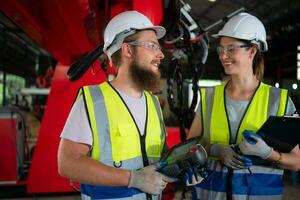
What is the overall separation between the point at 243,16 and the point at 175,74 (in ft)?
2.31

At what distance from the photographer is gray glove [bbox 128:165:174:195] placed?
1.49 metres

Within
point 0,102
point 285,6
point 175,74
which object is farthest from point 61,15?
point 0,102

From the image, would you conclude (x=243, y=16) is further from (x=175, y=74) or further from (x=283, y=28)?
(x=283, y=28)

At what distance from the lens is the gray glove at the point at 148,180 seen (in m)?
1.49

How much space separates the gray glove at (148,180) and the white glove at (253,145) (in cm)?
41

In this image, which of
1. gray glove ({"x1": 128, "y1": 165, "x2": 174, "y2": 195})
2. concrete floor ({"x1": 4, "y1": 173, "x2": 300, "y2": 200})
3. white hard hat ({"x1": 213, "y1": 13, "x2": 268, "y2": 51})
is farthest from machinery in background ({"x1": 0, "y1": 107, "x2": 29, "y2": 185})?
gray glove ({"x1": 128, "y1": 165, "x2": 174, "y2": 195})

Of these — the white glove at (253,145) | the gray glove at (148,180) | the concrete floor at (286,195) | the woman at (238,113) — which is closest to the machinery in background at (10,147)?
the concrete floor at (286,195)

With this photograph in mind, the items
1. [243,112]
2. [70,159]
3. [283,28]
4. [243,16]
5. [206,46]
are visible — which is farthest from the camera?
[283,28]

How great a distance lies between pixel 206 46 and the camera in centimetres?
327

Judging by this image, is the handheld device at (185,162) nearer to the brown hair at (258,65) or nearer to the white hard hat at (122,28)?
the white hard hat at (122,28)

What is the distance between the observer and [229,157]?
179cm

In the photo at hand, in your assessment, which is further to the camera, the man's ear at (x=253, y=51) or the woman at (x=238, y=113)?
the man's ear at (x=253, y=51)

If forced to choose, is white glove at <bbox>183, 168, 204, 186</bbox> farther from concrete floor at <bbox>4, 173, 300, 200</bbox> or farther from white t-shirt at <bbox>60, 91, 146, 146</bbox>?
concrete floor at <bbox>4, 173, 300, 200</bbox>

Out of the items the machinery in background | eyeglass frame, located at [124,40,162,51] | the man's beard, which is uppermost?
eyeglass frame, located at [124,40,162,51]
